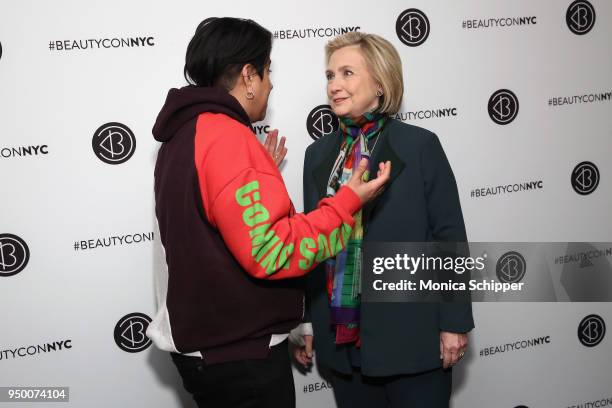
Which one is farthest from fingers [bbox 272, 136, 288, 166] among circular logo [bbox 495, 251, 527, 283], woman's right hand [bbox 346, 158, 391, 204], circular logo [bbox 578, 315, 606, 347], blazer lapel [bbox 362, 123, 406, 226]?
circular logo [bbox 578, 315, 606, 347]

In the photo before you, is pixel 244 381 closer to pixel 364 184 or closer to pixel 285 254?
pixel 285 254

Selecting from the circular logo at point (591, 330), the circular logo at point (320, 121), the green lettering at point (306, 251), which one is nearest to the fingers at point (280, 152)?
the circular logo at point (320, 121)

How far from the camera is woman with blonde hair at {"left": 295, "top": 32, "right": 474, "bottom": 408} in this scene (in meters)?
1.54

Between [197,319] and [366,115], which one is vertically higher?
[366,115]

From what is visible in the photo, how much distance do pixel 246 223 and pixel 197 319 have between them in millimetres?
268

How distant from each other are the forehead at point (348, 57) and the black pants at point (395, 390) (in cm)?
90

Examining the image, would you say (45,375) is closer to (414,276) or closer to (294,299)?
(294,299)

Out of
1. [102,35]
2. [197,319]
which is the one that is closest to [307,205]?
[197,319]

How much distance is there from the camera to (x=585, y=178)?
2.33 m

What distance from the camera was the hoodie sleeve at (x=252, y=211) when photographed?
110cm

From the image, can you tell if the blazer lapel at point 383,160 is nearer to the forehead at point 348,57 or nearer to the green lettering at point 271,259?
the forehead at point 348,57

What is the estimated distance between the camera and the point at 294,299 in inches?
50.7

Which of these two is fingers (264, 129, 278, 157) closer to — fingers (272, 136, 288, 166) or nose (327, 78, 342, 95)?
fingers (272, 136, 288, 166)

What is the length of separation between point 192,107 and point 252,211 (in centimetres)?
28
